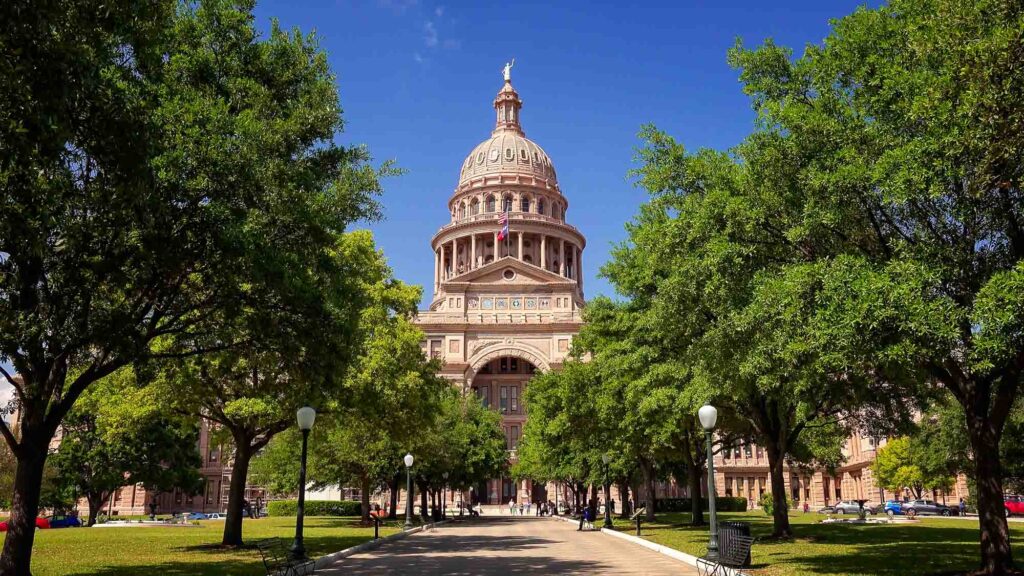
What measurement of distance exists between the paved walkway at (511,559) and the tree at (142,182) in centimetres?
729

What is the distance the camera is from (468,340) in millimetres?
97375

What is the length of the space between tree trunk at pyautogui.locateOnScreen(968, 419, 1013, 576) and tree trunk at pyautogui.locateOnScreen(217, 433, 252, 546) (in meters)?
20.7

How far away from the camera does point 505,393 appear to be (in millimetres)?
102625

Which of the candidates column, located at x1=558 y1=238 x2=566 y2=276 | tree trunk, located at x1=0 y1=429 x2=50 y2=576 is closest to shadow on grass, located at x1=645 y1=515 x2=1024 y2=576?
tree trunk, located at x1=0 y1=429 x2=50 y2=576

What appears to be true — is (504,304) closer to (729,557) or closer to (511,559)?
(511,559)

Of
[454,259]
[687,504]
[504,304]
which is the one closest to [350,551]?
[687,504]

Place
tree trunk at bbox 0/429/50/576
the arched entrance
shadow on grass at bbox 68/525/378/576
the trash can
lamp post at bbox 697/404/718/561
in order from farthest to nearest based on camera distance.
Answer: the arched entrance < shadow on grass at bbox 68/525/378/576 < lamp post at bbox 697/404/718/561 < the trash can < tree trunk at bbox 0/429/50/576

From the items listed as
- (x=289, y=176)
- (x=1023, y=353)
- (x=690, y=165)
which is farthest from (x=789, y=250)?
(x=289, y=176)

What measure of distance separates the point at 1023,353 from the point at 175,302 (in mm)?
17205

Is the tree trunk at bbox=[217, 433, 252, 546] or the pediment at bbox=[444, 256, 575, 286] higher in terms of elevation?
the pediment at bbox=[444, 256, 575, 286]

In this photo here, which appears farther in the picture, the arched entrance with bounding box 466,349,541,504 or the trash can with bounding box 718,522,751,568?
the arched entrance with bounding box 466,349,541,504

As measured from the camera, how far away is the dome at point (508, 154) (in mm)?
127000

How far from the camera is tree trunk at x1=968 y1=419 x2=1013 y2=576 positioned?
1498 cm

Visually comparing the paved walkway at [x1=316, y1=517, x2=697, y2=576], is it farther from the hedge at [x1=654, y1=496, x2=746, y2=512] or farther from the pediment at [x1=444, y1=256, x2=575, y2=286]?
the pediment at [x1=444, y1=256, x2=575, y2=286]
